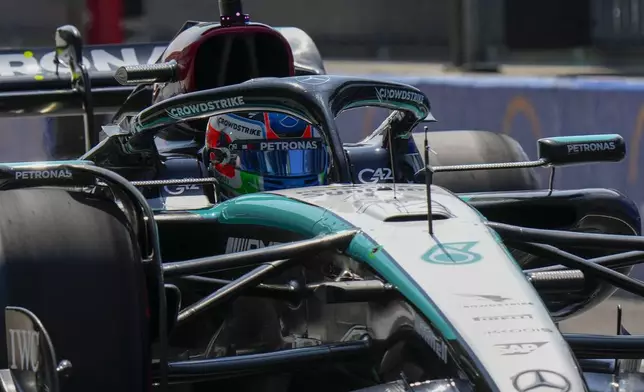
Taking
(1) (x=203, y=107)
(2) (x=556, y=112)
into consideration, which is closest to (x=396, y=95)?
(1) (x=203, y=107)

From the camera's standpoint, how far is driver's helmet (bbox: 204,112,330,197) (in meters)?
5.24

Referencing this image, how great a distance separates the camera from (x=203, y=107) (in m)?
4.98

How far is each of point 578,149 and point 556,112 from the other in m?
3.62

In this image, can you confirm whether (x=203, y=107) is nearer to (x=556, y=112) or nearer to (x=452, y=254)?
(x=452, y=254)

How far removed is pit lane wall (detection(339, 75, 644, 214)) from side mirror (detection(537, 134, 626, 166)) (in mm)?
2723

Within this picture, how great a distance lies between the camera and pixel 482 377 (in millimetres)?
3412

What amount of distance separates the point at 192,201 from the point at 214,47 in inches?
33.5

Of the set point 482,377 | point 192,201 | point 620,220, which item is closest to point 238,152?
point 192,201

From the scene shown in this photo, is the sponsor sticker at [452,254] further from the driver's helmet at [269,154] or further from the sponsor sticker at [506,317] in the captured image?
the driver's helmet at [269,154]

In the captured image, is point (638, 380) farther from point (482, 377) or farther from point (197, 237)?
point (197, 237)

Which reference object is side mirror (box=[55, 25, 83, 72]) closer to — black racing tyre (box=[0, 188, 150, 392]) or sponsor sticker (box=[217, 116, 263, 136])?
sponsor sticker (box=[217, 116, 263, 136])

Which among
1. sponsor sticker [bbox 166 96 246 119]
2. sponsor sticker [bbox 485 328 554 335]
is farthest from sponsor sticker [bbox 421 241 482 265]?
sponsor sticker [bbox 166 96 246 119]

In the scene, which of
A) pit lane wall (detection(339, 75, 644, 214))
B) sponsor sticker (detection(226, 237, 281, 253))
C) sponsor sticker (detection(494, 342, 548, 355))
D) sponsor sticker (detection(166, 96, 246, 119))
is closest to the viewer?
sponsor sticker (detection(494, 342, 548, 355))

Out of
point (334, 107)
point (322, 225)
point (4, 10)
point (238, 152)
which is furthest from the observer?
point (4, 10)
